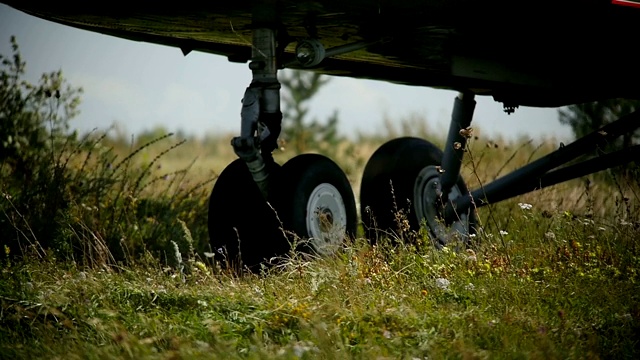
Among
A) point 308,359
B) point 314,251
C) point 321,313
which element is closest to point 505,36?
point 314,251

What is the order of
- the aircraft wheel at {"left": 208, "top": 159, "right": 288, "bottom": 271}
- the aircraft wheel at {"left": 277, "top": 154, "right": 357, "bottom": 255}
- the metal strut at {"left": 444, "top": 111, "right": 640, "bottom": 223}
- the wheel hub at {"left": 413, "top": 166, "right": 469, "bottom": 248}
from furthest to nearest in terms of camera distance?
1. the wheel hub at {"left": 413, "top": 166, "right": 469, "bottom": 248}
2. the metal strut at {"left": 444, "top": 111, "right": 640, "bottom": 223}
3. the aircraft wheel at {"left": 208, "top": 159, "right": 288, "bottom": 271}
4. the aircraft wheel at {"left": 277, "top": 154, "right": 357, "bottom": 255}

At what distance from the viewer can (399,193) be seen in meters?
8.49

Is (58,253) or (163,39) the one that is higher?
(163,39)

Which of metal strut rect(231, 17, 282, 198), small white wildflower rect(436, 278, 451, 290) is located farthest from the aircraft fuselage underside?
small white wildflower rect(436, 278, 451, 290)

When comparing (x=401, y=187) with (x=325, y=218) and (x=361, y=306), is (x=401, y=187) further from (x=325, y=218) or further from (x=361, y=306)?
(x=361, y=306)

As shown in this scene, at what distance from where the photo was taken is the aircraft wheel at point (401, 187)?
8.40 m

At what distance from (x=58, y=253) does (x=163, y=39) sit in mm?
1856

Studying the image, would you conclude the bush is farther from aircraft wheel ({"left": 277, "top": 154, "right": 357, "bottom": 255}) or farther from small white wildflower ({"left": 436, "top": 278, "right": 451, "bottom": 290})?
small white wildflower ({"left": 436, "top": 278, "right": 451, "bottom": 290})

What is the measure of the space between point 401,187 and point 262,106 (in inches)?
87.0

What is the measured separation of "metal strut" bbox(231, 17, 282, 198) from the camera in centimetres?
654

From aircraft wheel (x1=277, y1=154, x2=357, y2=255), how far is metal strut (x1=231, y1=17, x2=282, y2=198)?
17 centimetres

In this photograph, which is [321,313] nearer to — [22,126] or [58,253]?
[58,253]

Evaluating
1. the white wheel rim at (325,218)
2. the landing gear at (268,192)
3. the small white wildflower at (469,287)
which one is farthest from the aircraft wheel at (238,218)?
the small white wildflower at (469,287)

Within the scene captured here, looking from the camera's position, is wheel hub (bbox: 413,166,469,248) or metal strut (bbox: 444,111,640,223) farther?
wheel hub (bbox: 413,166,469,248)
